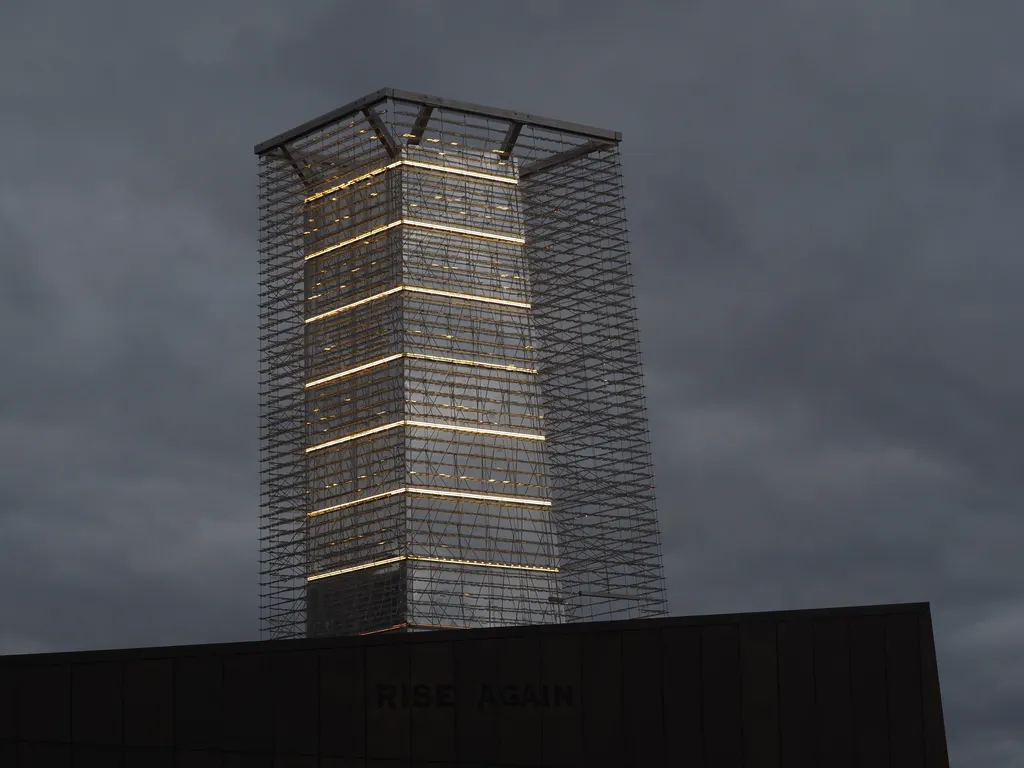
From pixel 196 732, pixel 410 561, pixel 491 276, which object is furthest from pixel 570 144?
pixel 196 732

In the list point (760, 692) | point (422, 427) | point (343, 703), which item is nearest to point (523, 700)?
point (343, 703)

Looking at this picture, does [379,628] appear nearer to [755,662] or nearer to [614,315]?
[614,315]

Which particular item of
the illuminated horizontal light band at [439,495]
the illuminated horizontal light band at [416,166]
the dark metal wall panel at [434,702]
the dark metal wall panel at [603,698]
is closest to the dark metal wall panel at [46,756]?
the dark metal wall panel at [434,702]

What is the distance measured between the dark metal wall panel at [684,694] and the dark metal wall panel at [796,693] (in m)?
1.53

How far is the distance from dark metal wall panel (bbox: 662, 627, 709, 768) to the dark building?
0.09 feet

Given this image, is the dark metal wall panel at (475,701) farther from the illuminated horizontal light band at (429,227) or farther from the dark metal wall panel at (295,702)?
the illuminated horizontal light band at (429,227)

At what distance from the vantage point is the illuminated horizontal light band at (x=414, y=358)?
6838 cm

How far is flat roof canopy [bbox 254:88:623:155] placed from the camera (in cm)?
6838

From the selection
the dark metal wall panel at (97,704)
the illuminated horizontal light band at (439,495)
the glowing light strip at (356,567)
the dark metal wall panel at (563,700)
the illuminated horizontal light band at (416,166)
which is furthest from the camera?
the illuminated horizontal light band at (416,166)

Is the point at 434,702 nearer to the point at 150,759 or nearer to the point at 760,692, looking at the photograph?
the point at 150,759

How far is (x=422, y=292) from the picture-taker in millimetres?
69125

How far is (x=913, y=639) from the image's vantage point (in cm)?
3456

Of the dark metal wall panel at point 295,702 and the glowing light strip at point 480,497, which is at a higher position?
the glowing light strip at point 480,497

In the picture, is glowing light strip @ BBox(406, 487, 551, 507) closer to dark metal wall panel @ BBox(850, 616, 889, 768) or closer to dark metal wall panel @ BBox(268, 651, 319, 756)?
dark metal wall panel @ BBox(268, 651, 319, 756)
